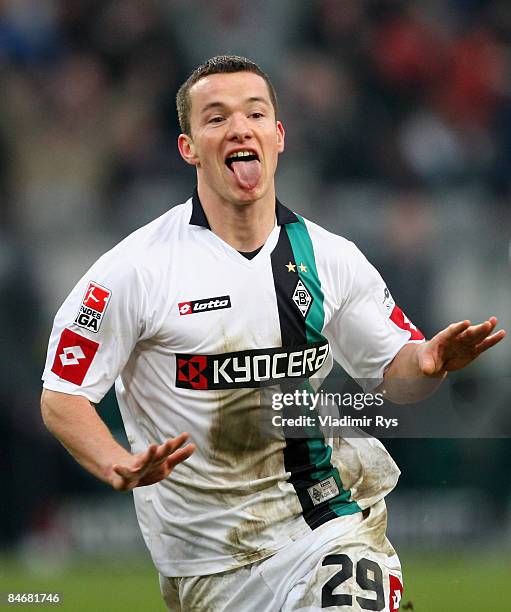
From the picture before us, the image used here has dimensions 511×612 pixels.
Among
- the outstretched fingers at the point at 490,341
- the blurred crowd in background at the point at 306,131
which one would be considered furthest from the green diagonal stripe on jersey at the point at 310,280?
the blurred crowd in background at the point at 306,131

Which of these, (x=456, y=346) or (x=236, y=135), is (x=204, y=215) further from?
(x=456, y=346)

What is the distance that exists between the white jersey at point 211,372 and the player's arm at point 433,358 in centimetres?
37

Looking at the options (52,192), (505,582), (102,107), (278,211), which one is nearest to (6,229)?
(52,192)

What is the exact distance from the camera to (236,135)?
474 centimetres

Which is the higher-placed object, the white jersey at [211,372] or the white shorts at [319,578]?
the white jersey at [211,372]

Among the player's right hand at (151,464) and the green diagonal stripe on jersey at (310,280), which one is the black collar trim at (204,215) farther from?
the player's right hand at (151,464)

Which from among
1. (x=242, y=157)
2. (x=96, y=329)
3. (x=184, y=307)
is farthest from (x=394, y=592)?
(x=242, y=157)

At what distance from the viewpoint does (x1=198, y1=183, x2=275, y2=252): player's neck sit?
4816 millimetres

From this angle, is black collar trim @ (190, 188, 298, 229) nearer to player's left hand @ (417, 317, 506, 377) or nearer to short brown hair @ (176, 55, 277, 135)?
short brown hair @ (176, 55, 277, 135)

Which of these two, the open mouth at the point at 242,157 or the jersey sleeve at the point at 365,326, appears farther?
the jersey sleeve at the point at 365,326

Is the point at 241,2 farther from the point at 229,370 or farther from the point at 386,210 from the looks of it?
the point at 229,370

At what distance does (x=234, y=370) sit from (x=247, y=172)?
2.56 ft

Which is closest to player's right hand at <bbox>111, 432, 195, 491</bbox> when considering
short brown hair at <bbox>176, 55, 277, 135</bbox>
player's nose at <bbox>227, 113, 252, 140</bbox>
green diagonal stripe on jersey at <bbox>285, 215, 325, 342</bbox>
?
green diagonal stripe on jersey at <bbox>285, 215, 325, 342</bbox>

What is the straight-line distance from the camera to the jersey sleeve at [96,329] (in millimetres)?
4461
